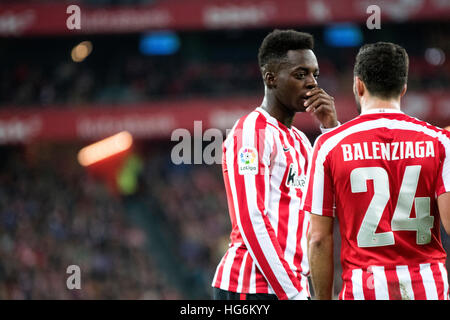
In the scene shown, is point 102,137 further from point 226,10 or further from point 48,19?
point 226,10

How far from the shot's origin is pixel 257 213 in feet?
9.91

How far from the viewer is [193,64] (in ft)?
62.2

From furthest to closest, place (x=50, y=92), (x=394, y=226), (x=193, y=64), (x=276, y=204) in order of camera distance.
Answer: (x=193, y=64) → (x=50, y=92) → (x=276, y=204) → (x=394, y=226)

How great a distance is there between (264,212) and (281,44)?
3.20 ft

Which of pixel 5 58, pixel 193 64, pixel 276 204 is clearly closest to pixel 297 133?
pixel 276 204

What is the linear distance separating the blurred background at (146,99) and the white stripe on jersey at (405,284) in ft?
39.4

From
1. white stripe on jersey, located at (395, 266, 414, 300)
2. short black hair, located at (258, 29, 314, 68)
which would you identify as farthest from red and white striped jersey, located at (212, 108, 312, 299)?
white stripe on jersey, located at (395, 266, 414, 300)

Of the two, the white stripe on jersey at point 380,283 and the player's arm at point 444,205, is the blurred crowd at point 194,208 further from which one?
the player's arm at point 444,205

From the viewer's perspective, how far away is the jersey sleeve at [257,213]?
9.87 feet

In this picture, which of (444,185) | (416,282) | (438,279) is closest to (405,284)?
(416,282)

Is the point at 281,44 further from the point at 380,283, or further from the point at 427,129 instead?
the point at 380,283

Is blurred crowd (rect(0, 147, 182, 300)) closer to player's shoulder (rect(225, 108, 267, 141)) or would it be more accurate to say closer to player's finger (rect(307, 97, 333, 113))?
player's shoulder (rect(225, 108, 267, 141))

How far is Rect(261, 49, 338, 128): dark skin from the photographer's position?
328 cm
